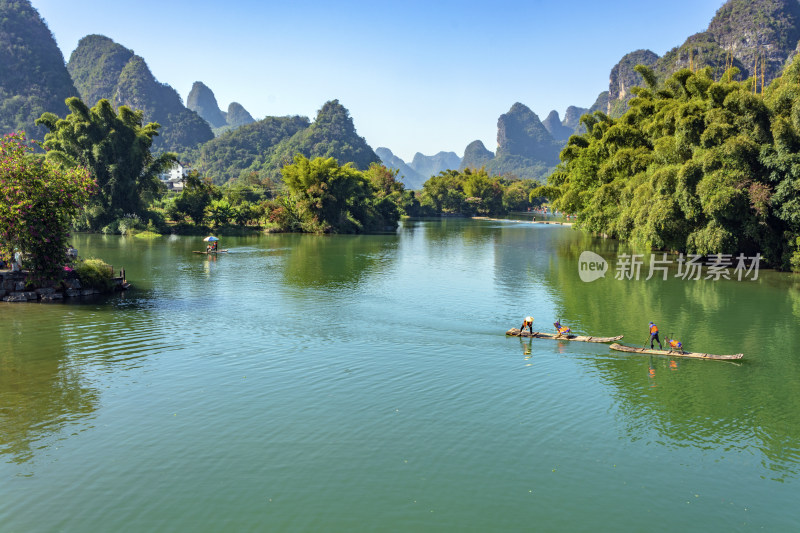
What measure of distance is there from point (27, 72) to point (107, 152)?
Result: 4547 inches

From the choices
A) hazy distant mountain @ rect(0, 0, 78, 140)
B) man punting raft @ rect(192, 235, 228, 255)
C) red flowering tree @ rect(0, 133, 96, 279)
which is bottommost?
man punting raft @ rect(192, 235, 228, 255)

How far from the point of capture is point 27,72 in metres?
150

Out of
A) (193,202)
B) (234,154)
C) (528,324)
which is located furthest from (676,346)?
(234,154)

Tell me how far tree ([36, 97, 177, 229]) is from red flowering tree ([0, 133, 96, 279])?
40.1 metres

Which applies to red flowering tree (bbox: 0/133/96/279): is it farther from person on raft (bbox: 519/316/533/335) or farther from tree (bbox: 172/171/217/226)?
tree (bbox: 172/171/217/226)

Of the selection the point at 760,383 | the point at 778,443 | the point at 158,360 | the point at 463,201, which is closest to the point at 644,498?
the point at 778,443

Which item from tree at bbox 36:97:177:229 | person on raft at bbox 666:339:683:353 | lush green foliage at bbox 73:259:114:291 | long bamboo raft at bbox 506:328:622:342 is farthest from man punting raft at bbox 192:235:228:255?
person on raft at bbox 666:339:683:353

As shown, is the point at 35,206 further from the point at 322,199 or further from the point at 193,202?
the point at 322,199

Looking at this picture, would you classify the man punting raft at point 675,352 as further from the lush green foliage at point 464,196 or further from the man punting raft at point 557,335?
the lush green foliage at point 464,196

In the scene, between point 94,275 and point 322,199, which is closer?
point 94,275

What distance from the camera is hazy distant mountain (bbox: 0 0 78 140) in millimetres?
140000

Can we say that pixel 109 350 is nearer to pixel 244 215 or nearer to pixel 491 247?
pixel 491 247

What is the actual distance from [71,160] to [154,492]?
208ft

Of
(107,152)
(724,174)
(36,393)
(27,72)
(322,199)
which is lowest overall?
(36,393)
